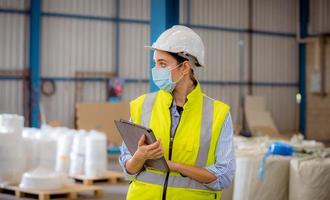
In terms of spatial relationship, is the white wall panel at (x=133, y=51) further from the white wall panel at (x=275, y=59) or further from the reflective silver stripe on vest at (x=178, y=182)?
the reflective silver stripe on vest at (x=178, y=182)

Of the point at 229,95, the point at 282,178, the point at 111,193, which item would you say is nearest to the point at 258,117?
the point at 229,95

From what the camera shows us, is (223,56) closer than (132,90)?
No

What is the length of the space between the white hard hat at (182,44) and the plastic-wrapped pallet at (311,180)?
3.14 meters

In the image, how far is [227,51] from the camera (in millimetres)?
19641

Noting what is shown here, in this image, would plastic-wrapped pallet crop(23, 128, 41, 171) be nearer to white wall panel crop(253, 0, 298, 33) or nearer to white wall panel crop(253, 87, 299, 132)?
white wall panel crop(253, 87, 299, 132)

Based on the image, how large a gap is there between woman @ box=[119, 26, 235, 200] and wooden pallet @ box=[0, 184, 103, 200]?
199 inches

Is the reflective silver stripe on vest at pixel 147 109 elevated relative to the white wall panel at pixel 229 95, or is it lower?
elevated

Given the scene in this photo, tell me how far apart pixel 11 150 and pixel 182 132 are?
5698 millimetres

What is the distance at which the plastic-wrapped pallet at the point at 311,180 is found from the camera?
5828mm

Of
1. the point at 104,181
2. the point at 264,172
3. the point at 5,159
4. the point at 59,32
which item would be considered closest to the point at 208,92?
the point at 59,32

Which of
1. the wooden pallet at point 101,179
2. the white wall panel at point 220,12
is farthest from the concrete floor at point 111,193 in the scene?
the white wall panel at point 220,12

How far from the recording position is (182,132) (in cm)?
308

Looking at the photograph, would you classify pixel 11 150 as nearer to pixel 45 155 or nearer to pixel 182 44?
pixel 45 155

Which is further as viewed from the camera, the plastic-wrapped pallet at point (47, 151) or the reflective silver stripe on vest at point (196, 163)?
the plastic-wrapped pallet at point (47, 151)
